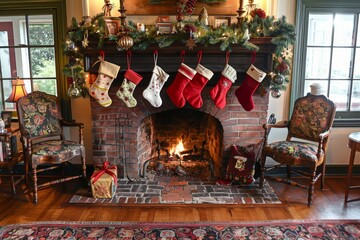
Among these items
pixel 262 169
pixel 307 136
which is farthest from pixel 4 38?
pixel 307 136

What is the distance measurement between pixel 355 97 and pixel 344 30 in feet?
2.53

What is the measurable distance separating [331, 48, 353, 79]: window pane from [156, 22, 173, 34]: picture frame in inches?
74.7

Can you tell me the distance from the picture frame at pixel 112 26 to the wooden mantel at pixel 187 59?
6.4 inches

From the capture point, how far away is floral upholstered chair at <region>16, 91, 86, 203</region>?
9.45ft

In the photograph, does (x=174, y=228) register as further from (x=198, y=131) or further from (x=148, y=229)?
(x=198, y=131)

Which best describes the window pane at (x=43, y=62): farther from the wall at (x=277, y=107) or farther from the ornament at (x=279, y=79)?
the ornament at (x=279, y=79)

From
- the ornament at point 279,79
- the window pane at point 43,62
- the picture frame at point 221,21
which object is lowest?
the ornament at point 279,79

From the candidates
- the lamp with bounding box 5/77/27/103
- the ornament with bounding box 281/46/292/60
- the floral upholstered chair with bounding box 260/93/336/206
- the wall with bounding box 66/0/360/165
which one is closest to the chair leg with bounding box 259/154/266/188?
the floral upholstered chair with bounding box 260/93/336/206

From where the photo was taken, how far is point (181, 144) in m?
3.91

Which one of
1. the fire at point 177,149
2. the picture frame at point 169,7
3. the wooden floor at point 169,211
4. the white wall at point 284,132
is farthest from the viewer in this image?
the fire at point 177,149

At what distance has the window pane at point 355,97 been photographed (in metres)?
3.52

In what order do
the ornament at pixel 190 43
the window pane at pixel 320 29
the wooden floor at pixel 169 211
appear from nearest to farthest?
the wooden floor at pixel 169 211
the ornament at pixel 190 43
the window pane at pixel 320 29

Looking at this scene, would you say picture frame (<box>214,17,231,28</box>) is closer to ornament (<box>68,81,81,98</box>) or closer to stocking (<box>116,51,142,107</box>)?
stocking (<box>116,51,142,107</box>)

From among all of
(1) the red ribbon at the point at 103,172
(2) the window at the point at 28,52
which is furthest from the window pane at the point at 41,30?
(1) the red ribbon at the point at 103,172
